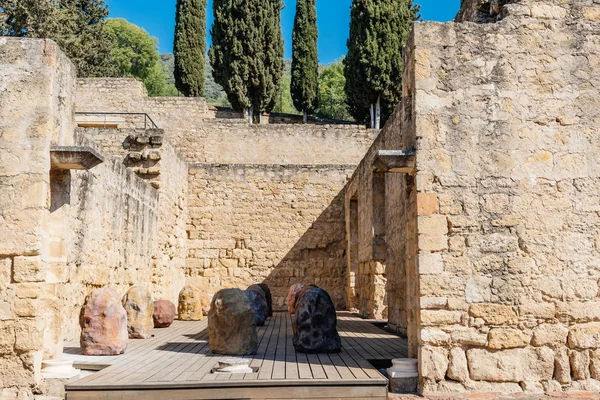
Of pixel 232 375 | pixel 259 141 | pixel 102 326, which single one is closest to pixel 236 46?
pixel 259 141

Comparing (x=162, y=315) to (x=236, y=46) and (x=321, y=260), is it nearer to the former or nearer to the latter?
(x=321, y=260)

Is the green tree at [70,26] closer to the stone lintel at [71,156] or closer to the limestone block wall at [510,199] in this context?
the stone lintel at [71,156]

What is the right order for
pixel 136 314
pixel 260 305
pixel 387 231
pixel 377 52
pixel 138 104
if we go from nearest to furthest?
pixel 136 314, pixel 387 231, pixel 260 305, pixel 138 104, pixel 377 52

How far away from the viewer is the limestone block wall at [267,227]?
15281 mm

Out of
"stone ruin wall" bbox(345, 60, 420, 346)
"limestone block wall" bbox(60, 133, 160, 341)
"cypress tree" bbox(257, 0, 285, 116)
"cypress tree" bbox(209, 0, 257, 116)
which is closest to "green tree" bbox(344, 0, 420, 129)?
"cypress tree" bbox(257, 0, 285, 116)

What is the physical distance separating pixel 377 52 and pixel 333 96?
56.5 feet

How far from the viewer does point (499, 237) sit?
571 cm

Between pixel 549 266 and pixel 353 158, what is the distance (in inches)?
637

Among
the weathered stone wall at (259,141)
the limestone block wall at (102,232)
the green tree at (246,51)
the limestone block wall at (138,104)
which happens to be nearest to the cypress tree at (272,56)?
the green tree at (246,51)

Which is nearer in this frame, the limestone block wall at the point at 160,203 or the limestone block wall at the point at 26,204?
the limestone block wall at the point at 26,204

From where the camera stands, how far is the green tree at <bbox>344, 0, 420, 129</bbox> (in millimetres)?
25578

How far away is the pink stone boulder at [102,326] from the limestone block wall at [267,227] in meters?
7.88

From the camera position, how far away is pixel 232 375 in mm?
5777

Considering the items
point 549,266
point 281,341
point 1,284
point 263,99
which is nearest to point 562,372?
point 549,266
